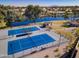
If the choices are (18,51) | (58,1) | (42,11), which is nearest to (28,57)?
(18,51)

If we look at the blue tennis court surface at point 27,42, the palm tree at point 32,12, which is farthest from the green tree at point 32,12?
the blue tennis court surface at point 27,42

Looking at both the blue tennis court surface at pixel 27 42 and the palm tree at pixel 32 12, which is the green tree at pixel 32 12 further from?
the blue tennis court surface at pixel 27 42

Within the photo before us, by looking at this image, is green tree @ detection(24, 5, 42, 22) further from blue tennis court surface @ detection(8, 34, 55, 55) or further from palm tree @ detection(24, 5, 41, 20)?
blue tennis court surface @ detection(8, 34, 55, 55)

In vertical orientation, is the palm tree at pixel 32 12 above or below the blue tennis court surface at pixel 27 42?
above

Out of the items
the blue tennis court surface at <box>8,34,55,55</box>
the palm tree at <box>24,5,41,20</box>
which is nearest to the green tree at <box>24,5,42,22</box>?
the palm tree at <box>24,5,41,20</box>

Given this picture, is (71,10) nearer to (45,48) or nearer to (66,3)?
(66,3)

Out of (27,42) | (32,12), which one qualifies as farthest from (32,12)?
(27,42)

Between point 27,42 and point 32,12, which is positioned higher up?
point 32,12

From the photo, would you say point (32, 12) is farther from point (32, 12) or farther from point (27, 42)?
point (27, 42)
